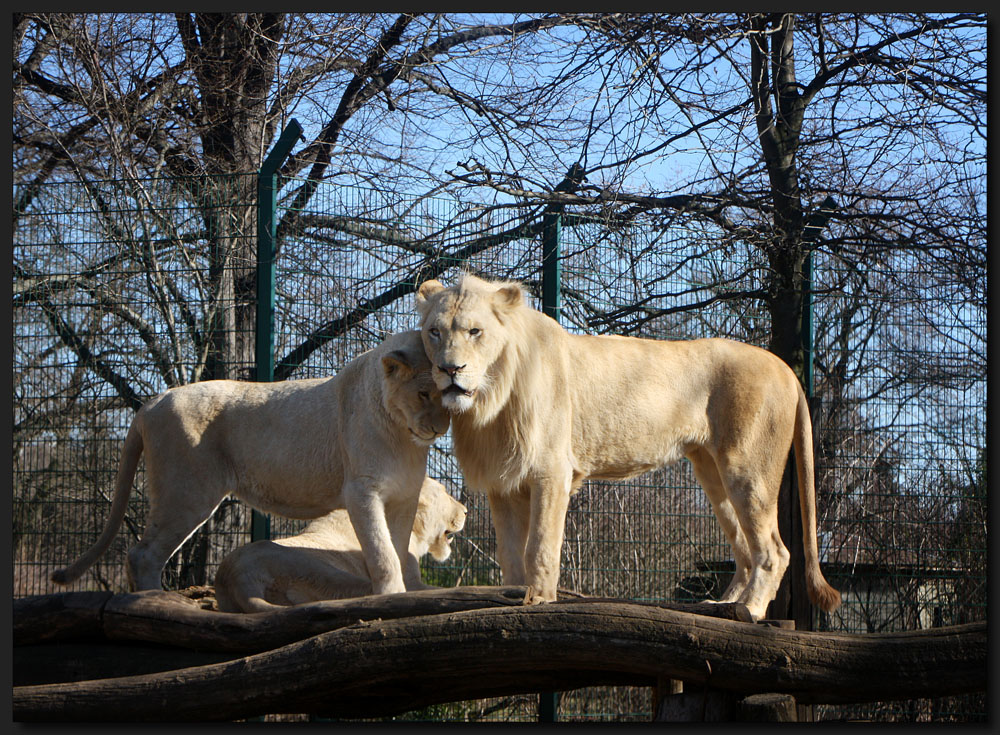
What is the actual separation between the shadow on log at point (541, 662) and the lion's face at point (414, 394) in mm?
1099

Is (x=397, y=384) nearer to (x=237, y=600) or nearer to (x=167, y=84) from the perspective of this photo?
(x=237, y=600)

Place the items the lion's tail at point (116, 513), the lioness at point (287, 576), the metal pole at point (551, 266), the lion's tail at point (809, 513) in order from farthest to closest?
the metal pole at point (551, 266), the lion's tail at point (809, 513), the lion's tail at point (116, 513), the lioness at point (287, 576)

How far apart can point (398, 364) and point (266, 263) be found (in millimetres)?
2227

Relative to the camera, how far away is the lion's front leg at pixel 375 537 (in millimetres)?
4469

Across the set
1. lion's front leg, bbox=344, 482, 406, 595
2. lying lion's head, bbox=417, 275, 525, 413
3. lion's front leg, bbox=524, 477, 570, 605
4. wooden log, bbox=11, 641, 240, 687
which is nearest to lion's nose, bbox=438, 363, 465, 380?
lying lion's head, bbox=417, 275, 525, 413

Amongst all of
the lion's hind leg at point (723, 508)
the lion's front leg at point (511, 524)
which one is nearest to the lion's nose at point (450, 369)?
the lion's front leg at point (511, 524)

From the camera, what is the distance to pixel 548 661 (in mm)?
3467

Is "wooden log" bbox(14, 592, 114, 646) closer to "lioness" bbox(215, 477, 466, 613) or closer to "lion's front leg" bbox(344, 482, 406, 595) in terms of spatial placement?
"lioness" bbox(215, 477, 466, 613)

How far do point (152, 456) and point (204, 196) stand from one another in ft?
7.58

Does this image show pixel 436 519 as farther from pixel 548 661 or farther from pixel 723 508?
pixel 548 661

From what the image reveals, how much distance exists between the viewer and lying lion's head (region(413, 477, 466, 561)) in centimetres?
594

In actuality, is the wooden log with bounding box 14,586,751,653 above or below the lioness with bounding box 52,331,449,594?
below

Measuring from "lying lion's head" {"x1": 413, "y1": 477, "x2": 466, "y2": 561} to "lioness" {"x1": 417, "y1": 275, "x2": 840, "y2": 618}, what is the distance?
0.87 meters

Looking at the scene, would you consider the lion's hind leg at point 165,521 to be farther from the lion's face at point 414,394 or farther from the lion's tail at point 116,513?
the lion's face at point 414,394
